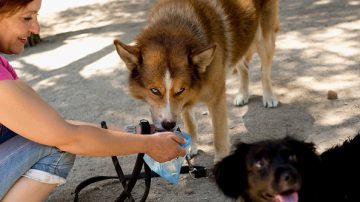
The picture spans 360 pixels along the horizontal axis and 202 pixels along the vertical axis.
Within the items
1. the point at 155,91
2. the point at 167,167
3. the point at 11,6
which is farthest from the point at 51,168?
the point at 155,91

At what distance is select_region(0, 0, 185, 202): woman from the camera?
243cm

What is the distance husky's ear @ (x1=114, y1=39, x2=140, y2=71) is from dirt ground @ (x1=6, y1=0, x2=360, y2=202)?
86 cm

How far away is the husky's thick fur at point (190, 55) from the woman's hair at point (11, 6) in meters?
1.21

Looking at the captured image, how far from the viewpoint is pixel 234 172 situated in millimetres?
2885

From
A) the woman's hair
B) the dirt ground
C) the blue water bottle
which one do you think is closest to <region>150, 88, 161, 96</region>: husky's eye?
the blue water bottle

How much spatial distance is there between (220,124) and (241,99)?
99cm

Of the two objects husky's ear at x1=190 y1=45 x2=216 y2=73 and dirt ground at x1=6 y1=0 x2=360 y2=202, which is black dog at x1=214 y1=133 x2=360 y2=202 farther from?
husky's ear at x1=190 y1=45 x2=216 y2=73

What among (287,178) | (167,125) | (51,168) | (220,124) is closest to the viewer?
(287,178)

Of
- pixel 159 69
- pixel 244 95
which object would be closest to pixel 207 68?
pixel 159 69

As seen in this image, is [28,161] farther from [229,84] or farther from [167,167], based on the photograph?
[229,84]

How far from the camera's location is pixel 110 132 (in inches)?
104

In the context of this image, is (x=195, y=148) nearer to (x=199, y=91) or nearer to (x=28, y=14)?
(x=199, y=91)

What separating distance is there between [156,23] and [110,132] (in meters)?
1.66

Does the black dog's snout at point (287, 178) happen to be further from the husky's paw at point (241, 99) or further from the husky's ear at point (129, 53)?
the husky's paw at point (241, 99)
